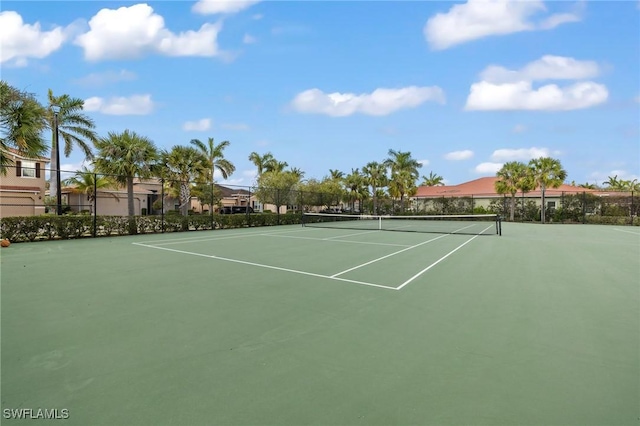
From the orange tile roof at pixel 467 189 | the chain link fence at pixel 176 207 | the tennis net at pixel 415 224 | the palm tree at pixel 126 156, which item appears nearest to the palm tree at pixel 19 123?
the chain link fence at pixel 176 207

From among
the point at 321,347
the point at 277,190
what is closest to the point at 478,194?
the point at 277,190

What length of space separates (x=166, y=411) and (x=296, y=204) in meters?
27.7

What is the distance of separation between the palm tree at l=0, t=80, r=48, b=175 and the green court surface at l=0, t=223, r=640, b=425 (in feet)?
14.3

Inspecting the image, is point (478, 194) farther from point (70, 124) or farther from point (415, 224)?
point (70, 124)

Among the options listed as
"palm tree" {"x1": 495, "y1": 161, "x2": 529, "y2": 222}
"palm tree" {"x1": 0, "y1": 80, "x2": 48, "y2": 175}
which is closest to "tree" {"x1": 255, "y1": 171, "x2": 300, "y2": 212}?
"palm tree" {"x1": 0, "y1": 80, "x2": 48, "y2": 175}

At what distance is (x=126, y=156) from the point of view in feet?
67.5

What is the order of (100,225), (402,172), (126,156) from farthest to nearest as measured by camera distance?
(402,172) < (126,156) < (100,225)

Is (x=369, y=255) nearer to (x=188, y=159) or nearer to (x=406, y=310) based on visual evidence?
(x=406, y=310)

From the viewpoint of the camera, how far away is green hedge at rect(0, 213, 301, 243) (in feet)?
42.1

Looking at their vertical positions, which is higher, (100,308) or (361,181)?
(361,181)

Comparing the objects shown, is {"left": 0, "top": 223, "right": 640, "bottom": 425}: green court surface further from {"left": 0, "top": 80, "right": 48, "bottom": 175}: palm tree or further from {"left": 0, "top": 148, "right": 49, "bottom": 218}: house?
{"left": 0, "top": 148, "right": 49, "bottom": 218}: house

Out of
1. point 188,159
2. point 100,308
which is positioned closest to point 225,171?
point 188,159

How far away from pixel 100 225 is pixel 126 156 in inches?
263

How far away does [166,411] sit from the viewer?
239 centimetres
